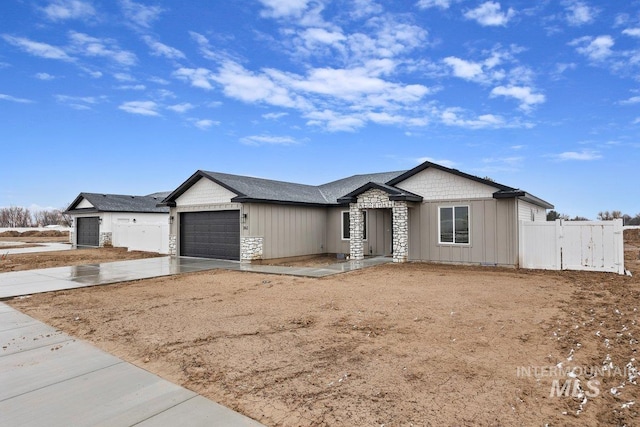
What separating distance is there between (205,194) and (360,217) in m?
7.64

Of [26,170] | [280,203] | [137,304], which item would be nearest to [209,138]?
[280,203]

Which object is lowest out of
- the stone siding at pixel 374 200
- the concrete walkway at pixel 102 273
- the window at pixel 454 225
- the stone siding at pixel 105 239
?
the concrete walkway at pixel 102 273

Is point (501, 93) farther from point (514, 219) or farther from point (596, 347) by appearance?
point (596, 347)

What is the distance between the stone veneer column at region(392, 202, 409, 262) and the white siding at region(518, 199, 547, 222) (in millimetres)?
4058

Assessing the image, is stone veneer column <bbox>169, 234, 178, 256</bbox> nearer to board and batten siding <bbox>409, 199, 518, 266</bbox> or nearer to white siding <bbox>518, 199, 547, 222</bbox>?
board and batten siding <bbox>409, 199, 518, 266</bbox>

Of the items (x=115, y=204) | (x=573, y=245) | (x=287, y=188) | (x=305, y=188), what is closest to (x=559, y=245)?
(x=573, y=245)

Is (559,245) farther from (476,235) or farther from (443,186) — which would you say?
(443,186)

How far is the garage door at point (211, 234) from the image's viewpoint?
16.3 m

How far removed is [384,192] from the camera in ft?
48.2

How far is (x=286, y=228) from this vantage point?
16.7 meters

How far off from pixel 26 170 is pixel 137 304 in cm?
3154

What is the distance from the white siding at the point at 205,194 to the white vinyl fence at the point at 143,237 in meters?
2.54

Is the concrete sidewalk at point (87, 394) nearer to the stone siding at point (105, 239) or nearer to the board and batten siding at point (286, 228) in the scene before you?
the board and batten siding at point (286, 228)

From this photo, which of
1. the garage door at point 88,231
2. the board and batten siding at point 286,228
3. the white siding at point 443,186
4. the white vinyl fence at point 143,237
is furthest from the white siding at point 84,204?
the white siding at point 443,186
